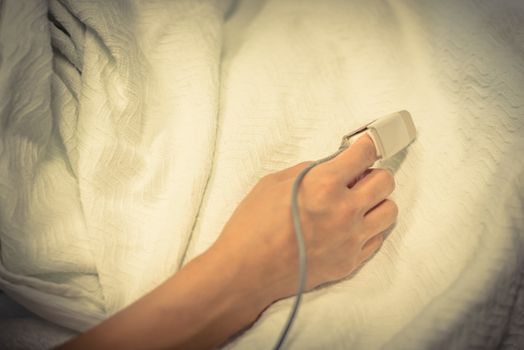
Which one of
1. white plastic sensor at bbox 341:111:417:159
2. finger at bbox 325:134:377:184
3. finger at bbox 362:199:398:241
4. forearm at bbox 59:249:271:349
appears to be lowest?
forearm at bbox 59:249:271:349

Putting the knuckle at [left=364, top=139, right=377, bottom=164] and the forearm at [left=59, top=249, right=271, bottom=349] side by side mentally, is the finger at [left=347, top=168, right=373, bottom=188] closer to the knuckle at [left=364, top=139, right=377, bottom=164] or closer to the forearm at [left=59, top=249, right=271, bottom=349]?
the knuckle at [left=364, top=139, right=377, bottom=164]

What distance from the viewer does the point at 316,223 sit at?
49cm

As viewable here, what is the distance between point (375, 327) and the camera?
489 mm

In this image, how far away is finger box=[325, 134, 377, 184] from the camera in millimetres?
504

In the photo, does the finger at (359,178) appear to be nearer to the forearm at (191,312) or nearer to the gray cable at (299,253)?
the gray cable at (299,253)

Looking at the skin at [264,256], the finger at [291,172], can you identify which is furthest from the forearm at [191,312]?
the finger at [291,172]

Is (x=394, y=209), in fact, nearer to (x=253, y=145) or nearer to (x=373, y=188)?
(x=373, y=188)

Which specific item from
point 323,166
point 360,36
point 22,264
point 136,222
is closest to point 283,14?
point 360,36

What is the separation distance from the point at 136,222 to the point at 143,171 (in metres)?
0.07

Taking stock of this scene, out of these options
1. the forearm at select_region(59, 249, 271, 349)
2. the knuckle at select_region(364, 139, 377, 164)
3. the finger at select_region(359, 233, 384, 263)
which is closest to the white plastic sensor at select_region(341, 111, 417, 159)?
the knuckle at select_region(364, 139, 377, 164)

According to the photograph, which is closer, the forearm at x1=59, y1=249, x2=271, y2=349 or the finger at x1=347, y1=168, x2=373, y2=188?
the forearm at x1=59, y1=249, x2=271, y2=349

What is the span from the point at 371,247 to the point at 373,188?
0.08 m

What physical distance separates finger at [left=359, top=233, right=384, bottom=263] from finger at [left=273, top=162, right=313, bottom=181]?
13 centimetres

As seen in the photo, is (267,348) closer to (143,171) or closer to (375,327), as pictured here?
(375,327)
